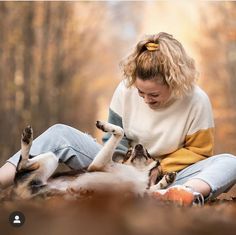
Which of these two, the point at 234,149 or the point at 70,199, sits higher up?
the point at 70,199

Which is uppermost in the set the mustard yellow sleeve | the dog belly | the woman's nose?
the woman's nose

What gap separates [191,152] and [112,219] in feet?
2.99

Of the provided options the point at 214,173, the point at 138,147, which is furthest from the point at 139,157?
the point at 214,173

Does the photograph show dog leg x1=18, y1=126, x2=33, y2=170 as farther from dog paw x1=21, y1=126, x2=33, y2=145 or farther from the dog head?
the dog head

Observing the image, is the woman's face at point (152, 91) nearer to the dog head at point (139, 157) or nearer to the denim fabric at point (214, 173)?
the dog head at point (139, 157)

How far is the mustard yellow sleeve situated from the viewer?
8.04 feet

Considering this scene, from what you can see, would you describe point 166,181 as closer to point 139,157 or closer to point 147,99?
point 139,157

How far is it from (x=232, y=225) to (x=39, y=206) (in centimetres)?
60

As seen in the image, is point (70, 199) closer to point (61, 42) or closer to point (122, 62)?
point (122, 62)

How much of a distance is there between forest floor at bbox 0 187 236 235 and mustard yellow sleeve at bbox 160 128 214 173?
65 cm

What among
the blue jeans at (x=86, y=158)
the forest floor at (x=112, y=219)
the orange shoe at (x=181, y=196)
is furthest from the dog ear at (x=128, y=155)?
the forest floor at (x=112, y=219)

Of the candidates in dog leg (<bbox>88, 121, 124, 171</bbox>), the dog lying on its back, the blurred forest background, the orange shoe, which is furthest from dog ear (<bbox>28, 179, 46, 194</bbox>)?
the blurred forest background

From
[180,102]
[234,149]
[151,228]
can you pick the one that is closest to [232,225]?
[151,228]

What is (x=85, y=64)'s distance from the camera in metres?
5.59
